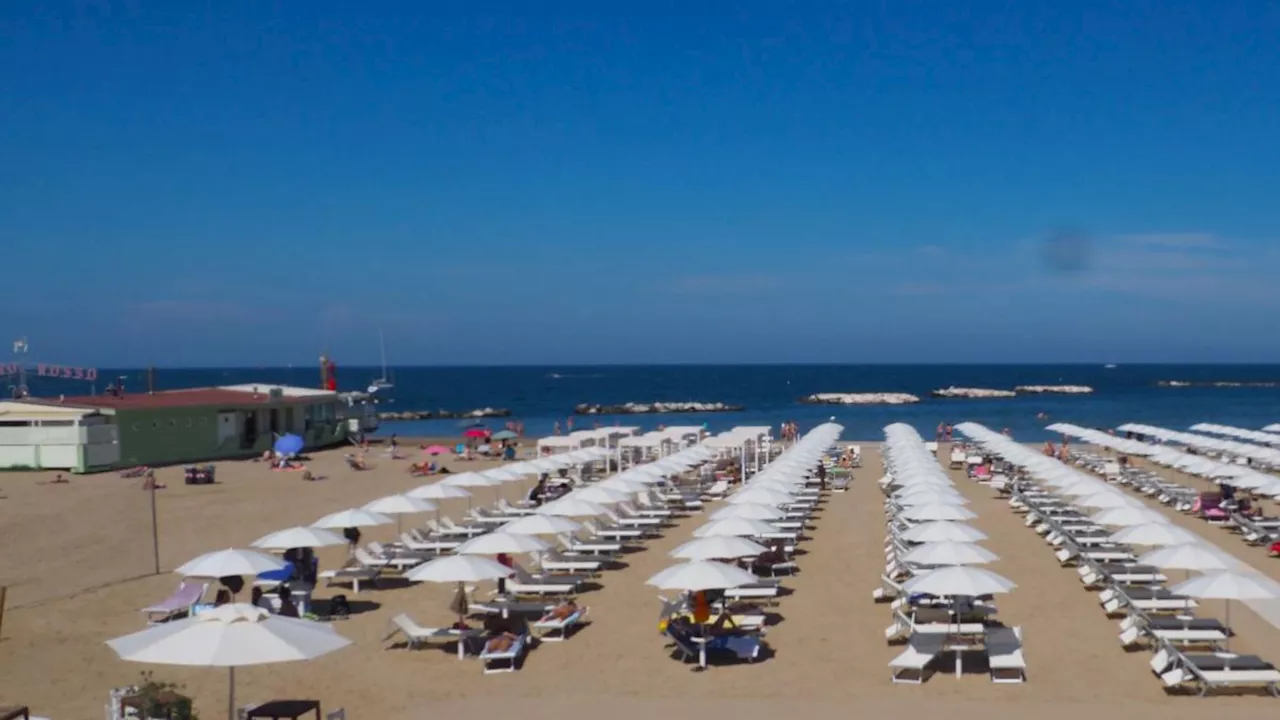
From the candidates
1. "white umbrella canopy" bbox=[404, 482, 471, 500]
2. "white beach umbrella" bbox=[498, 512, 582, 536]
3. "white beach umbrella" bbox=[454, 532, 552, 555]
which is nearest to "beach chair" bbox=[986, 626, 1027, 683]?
"white beach umbrella" bbox=[454, 532, 552, 555]

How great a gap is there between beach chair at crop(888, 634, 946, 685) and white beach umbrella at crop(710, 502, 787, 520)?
4.73 m

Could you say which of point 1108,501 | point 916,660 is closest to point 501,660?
point 916,660

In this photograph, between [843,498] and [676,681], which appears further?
[843,498]

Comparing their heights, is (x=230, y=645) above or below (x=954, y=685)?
above

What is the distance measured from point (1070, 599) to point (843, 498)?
36.6 feet

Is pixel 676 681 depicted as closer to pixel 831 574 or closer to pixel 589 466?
pixel 831 574

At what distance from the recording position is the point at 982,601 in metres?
13.1

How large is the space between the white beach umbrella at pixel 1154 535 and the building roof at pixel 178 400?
2635 cm

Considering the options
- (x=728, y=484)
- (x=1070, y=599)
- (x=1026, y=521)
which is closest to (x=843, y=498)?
(x=728, y=484)

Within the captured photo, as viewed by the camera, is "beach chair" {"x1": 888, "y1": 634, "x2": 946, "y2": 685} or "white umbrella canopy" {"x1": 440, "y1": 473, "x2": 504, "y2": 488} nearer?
"beach chair" {"x1": 888, "y1": 634, "x2": 946, "y2": 685}

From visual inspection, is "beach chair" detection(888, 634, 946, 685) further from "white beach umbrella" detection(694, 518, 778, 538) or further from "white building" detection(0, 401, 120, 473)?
"white building" detection(0, 401, 120, 473)

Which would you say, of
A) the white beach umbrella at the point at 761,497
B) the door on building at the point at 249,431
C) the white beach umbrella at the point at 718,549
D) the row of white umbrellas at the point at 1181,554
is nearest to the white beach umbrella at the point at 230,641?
the white beach umbrella at the point at 718,549

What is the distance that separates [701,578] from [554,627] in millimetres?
1889

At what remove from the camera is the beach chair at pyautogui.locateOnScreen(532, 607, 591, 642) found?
12.2 meters
